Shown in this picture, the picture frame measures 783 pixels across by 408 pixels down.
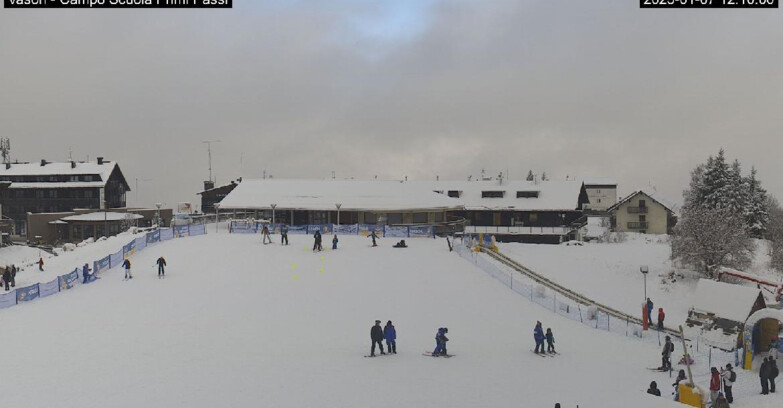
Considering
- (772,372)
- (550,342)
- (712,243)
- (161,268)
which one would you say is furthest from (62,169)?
(772,372)

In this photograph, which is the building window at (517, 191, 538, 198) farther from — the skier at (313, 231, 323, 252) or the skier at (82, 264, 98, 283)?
the skier at (82, 264, 98, 283)

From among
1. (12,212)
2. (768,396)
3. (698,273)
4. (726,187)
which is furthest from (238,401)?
(12,212)

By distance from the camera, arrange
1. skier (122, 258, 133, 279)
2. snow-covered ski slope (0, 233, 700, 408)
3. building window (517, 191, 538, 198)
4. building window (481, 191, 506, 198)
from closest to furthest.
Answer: snow-covered ski slope (0, 233, 700, 408) → skier (122, 258, 133, 279) → building window (517, 191, 538, 198) → building window (481, 191, 506, 198)

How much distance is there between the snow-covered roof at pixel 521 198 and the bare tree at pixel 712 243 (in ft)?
46.6

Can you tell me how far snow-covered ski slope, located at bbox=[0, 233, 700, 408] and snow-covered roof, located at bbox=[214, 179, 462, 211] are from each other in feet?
55.3

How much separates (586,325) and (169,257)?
22.2m

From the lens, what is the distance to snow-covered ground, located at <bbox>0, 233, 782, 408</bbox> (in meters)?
14.6

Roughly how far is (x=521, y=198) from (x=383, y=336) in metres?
44.8

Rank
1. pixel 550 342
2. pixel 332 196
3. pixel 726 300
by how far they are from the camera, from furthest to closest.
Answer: pixel 332 196, pixel 726 300, pixel 550 342

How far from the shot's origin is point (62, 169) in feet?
235

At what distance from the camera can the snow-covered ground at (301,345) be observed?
1458cm

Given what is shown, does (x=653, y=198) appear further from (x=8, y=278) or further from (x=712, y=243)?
(x=8, y=278)

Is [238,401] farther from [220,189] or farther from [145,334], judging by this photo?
[220,189]

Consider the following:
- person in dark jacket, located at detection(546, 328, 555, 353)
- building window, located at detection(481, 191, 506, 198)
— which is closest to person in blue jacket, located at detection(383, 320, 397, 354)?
person in dark jacket, located at detection(546, 328, 555, 353)
